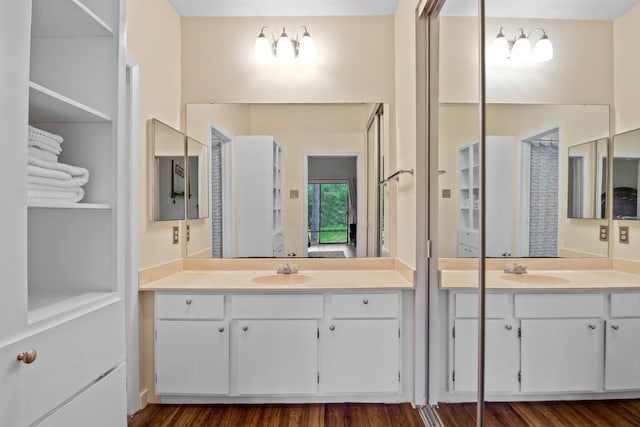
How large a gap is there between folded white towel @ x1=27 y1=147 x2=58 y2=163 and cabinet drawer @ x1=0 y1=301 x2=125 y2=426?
517 millimetres

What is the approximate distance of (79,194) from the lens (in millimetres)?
1354

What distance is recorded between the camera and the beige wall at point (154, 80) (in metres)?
2.31

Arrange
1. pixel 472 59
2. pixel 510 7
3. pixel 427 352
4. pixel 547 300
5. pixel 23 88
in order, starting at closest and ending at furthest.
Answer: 1. pixel 23 88
2. pixel 547 300
3. pixel 510 7
4. pixel 472 59
5. pixel 427 352

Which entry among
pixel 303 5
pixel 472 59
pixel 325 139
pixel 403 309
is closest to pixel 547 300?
pixel 472 59

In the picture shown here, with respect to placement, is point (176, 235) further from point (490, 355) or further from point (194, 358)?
point (490, 355)

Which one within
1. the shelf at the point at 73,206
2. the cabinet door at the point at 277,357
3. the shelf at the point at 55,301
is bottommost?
the cabinet door at the point at 277,357

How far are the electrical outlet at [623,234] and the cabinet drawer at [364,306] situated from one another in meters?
1.68

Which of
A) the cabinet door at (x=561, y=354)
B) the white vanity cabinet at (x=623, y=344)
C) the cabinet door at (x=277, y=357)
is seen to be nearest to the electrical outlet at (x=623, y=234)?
the white vanity cabinet at (x=623, y=344)

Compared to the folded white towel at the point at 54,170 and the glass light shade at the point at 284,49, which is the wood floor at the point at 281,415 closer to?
the folded white towel at the point at 54,170

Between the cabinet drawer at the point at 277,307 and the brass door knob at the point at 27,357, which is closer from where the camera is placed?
the brass door knob at the point at 27,357

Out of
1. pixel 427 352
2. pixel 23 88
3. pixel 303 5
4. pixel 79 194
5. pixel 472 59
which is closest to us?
pixel 23 88

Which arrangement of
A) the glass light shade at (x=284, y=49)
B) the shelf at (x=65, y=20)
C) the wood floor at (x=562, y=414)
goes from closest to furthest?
1. the wood floor at (x=562, y=414)
2. the shelf at (x=65, y=20)
3. the glass light shade at (x=284, y=49)

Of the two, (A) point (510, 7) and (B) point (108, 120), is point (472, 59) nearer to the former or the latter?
(A) point (510, 7)

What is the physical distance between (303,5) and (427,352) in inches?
95.9
